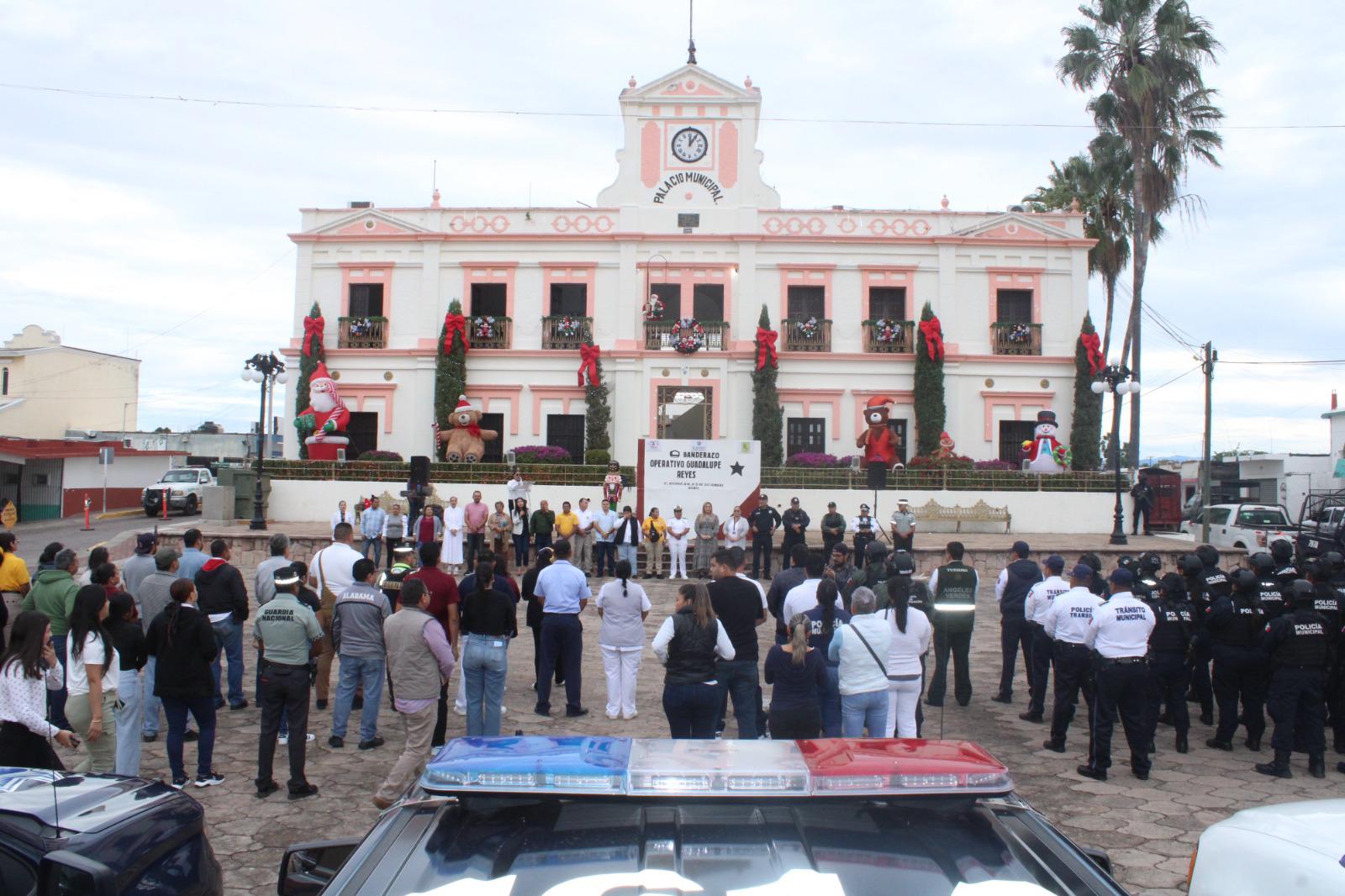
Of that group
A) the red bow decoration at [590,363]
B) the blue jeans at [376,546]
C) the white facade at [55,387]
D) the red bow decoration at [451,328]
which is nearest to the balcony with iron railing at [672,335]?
the red bow decoration at [590,363]

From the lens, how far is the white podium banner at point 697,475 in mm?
20109

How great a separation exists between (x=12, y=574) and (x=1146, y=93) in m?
29.7

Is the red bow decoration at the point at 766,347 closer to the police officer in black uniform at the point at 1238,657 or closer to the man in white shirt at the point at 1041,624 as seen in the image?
the man in white shirt at the point at 1041,624

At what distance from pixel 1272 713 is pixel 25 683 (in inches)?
361

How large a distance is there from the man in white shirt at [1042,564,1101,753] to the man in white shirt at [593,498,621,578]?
35.1 feet

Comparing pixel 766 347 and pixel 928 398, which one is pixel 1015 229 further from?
pixel 766 347

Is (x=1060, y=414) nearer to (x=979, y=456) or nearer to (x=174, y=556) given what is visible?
(x=979, y=456)

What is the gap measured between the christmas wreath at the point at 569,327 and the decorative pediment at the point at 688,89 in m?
6.34

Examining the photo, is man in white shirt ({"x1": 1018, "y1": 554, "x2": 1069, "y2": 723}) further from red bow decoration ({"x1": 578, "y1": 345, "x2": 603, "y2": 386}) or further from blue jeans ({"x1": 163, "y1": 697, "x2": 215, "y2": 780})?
red bow decoration ({"x1": 578, "y1": 345, "x2": 603, "y2": 386})

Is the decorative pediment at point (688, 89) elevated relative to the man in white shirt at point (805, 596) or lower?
elevated

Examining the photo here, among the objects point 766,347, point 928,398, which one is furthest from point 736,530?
point 928,398

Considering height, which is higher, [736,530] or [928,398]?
[928,398]

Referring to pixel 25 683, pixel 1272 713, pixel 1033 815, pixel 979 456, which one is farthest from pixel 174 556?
pixel 979 456

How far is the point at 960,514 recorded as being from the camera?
80.1ft
